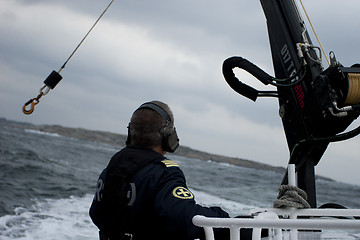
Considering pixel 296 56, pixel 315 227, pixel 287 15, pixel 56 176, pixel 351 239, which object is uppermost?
pixel 287 15

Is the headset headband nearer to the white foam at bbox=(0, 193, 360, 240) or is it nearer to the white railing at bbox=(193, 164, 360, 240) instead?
the white railing at bbox=(193, 164, 360, 240)

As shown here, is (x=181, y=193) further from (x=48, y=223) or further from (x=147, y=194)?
(x=48, y=223)

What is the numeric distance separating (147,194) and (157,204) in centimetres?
7

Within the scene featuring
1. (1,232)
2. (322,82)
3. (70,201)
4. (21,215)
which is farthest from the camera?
(70,201)

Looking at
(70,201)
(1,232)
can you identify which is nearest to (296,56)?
(1,232)

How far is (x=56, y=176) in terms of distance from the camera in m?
13.3

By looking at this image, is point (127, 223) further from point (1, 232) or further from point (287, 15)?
point (1, 232)

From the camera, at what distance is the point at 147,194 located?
1.60 m

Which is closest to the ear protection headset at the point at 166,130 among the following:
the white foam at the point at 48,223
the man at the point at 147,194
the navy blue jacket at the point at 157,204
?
the man at the point at 147,194

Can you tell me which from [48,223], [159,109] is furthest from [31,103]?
[48,223]

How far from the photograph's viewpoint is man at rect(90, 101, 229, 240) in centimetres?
156

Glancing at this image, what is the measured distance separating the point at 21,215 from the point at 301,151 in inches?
236

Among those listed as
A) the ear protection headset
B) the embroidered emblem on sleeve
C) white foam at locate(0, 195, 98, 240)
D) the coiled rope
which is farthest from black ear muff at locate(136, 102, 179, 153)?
white foam at locate(0, 195, 98, 240)

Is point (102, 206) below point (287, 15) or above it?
below
